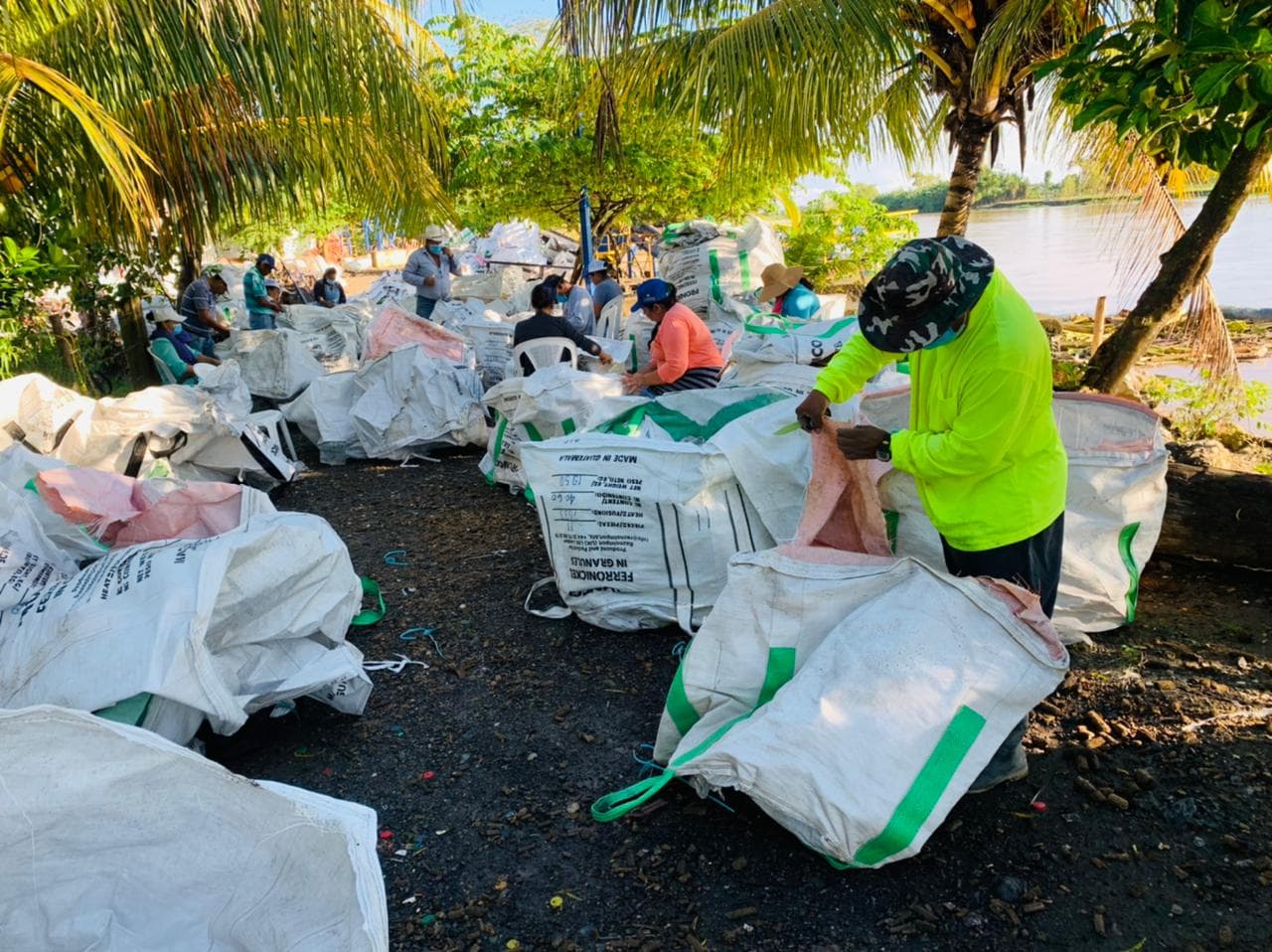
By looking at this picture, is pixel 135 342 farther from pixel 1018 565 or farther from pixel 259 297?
pixel 1018 565

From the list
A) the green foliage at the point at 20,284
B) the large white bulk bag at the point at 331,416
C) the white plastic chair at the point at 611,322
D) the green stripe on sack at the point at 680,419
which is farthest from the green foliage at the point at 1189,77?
the green foliage at the point at 20,284

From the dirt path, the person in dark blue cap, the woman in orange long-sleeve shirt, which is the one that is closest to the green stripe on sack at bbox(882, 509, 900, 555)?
the dirt path

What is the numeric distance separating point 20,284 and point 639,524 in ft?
14.9

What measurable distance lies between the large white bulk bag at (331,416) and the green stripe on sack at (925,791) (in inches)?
201

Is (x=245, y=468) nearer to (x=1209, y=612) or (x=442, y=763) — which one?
(x=442, y=763)

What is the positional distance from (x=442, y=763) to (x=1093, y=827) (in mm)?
1784

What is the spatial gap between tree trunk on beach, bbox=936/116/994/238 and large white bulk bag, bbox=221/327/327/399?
517 cm

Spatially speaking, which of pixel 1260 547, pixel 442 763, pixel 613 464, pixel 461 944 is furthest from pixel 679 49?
pixel 461 944

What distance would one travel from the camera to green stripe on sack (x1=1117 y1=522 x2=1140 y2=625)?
294cm

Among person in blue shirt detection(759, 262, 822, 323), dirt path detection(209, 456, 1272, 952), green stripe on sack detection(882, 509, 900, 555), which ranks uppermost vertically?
person in blue shirt detection(759, 262, 822, 323)

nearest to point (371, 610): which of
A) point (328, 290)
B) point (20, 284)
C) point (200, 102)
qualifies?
point (20, 284)

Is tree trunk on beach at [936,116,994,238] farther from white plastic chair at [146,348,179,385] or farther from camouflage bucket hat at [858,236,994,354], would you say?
white plastic chair at [146,348,179,385]

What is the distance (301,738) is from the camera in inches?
106

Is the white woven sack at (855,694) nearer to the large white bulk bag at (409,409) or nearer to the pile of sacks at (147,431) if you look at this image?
the pile of sacks at (147,431)
